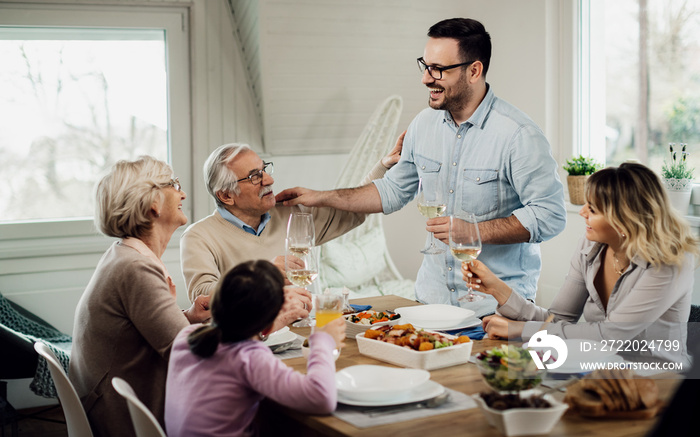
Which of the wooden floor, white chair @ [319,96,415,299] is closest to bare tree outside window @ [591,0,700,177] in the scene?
white chair @ [319,96,415,299]

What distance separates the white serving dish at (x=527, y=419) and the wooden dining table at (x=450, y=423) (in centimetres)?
3

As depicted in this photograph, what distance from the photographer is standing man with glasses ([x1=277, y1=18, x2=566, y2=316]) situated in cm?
244

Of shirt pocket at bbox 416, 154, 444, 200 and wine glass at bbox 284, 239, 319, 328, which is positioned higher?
shirt pocket at bbox 416, 154, 444, 200

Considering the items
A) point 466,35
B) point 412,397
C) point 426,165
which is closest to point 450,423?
point 412,397

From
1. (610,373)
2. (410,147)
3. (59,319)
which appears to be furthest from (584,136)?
(59,319)

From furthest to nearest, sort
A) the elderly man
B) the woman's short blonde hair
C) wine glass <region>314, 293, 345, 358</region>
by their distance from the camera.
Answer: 1. the elderly man
2. the woman's short blonde hair
3. wine glass <region>314, 293, 345, 358</region>

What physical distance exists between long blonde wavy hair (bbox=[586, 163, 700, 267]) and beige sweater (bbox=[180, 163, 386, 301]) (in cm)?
112

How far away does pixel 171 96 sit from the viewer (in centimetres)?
418

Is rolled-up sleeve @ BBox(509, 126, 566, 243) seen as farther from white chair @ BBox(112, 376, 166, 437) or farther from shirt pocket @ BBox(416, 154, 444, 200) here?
white chair @ BBox(112, 376, 166, 437)

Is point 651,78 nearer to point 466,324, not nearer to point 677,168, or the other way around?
point 677,168

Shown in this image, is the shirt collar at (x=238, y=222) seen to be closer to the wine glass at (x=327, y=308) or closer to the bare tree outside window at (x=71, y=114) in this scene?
the wine glass at (x=327, y=308)

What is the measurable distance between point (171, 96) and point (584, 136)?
236 cm

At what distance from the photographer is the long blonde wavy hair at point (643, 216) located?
194 centimetres

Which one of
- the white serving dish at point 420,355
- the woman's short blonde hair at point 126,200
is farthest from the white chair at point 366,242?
the white serving dish at point 420,355
